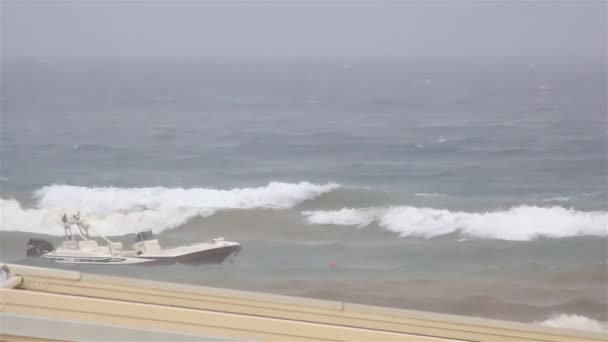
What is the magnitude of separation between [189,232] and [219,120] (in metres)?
0.93

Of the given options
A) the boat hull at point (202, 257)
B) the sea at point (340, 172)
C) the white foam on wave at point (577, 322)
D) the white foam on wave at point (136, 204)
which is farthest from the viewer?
the white foam on wave at point (136, 204)

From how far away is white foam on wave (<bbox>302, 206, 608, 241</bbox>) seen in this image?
4293 millimetres

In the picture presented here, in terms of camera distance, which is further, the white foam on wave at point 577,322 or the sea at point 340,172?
the sea at point 340,172

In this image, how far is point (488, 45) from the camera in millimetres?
5242

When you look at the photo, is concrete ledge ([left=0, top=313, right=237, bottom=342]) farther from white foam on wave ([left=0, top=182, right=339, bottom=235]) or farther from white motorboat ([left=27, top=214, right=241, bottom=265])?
white foam on wave ([left=0, top=182, right=339, bottom=235])

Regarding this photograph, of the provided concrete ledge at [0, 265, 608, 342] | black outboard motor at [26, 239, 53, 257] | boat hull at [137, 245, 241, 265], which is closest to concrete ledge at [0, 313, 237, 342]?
concrete ledge at [0, 265, 608, 342]

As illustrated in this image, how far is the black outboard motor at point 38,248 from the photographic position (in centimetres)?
431

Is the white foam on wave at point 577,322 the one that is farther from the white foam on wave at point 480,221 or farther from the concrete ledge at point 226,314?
the concrete ledge at point 226,314

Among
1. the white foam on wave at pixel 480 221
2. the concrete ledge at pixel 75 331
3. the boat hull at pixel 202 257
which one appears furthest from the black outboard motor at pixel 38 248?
the concrete ledge at pixel 75 331

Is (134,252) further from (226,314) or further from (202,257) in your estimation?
(226,314)

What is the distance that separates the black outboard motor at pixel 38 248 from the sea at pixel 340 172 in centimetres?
A: 4

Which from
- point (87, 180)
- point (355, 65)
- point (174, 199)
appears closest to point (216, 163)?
point (174, 199)

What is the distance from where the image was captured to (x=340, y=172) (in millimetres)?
4762

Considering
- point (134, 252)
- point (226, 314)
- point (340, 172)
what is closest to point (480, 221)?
point (340, 172)
